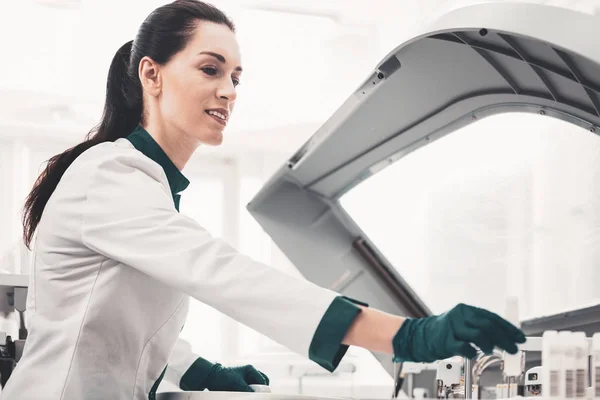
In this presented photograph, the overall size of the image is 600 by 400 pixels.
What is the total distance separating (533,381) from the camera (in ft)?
5.48

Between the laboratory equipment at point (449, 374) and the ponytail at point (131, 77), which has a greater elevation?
the ponytail at point (131, 77)

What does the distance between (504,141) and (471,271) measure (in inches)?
61.1

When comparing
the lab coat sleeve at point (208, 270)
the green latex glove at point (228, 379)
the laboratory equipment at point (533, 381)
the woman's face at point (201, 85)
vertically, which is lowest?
the green latex glove at point (228, 379)

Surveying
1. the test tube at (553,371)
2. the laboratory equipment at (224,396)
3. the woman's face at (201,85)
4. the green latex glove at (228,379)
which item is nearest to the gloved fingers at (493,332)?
the test tube at (553,371)

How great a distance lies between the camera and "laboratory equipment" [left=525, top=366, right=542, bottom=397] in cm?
167

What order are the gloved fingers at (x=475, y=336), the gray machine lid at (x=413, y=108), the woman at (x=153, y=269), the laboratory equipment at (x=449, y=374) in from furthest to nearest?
the laboratory equipment at (x=449, y=374) < the gray machine lid at (x=413, y=108) < the woman at (x=153, y=269) < the gloved fingers at (x=475, y=336)

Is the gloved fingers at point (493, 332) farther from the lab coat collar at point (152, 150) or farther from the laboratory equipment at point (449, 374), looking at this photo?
the laboratory equipment at point (449, 374)

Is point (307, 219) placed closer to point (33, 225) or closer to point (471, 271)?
point (33, 225)

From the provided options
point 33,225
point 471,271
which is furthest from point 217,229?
point 33,225

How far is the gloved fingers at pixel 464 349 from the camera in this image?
89cm

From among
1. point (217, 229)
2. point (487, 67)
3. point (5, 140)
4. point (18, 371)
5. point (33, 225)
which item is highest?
point (5, 140)

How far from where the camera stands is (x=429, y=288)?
8.44 feet

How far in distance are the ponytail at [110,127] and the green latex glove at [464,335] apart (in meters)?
0.83

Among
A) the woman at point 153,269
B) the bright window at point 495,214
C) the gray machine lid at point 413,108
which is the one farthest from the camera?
the bright window at point 495,214
